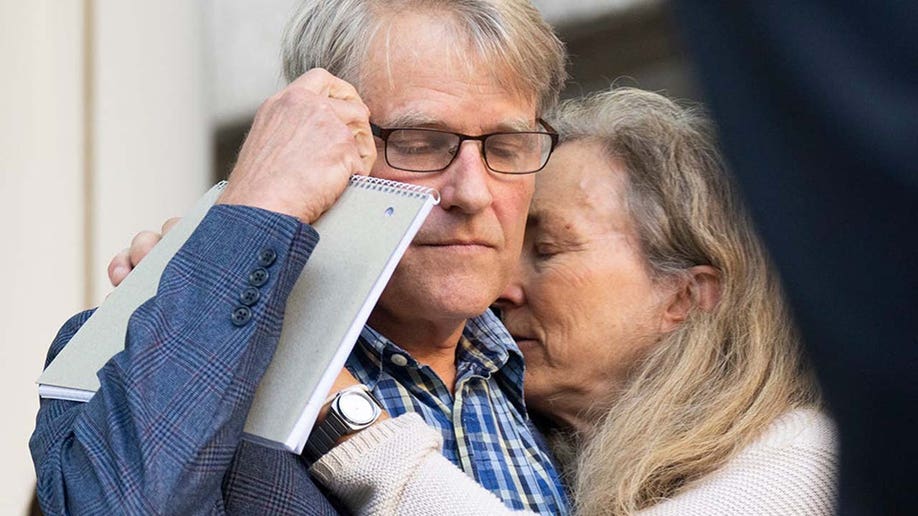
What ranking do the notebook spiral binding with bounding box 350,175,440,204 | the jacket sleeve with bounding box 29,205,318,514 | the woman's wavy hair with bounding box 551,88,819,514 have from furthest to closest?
the woman's wavy hair with bounding box 551,88,819,514, the notebook spiral binding with bounding box 350,175,440,204, the jacket sleeve with bounding box 29,205,318,514

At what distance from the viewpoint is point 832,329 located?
797mm

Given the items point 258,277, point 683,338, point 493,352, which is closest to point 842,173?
point 258,277

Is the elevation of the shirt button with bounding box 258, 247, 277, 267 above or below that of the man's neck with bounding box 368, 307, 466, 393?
above

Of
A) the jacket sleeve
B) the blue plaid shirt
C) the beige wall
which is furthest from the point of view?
the beige wall

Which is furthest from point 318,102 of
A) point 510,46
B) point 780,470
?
point 780,470

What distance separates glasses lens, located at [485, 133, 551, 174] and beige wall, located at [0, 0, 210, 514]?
159 centimetres

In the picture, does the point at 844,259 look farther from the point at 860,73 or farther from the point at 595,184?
the point at 595,184

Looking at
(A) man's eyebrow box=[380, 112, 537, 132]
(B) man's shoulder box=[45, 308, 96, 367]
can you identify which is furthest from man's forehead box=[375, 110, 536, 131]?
(B) man's shoulder box=[45, 308, 96, 367]

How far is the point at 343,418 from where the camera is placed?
2.01m

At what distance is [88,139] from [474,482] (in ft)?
6.89

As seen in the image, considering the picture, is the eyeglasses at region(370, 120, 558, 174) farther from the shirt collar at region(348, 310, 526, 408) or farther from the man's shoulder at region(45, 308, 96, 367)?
the man's shoulder at region(45, 308, 96, 367)

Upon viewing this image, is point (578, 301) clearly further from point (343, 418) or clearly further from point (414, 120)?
point (343, 418)

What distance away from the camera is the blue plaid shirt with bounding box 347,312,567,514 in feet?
7.44

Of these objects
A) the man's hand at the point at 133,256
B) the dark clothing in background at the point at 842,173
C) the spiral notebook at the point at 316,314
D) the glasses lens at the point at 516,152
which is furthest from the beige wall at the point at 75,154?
the dark clothing in background at the point at 842,173
